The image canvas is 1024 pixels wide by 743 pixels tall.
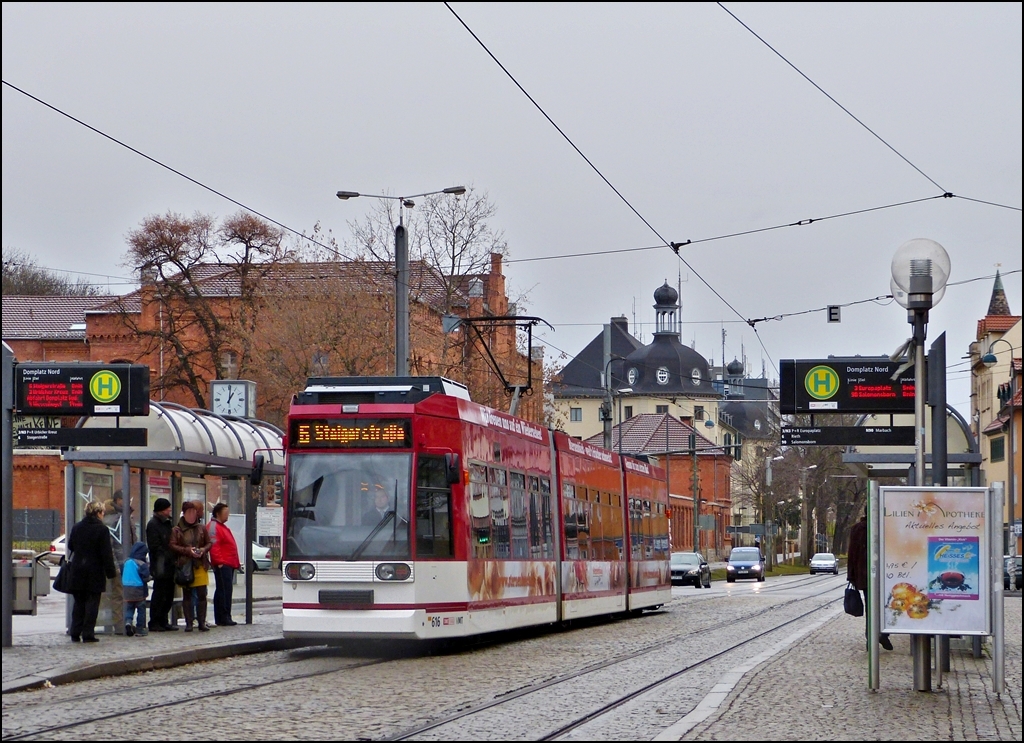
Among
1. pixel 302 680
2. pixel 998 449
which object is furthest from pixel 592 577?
pixel 998 449

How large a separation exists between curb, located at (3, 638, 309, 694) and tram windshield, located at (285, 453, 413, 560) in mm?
1325

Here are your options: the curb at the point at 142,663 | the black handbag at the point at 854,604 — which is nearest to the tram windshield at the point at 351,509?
the curb at the point at 142,663

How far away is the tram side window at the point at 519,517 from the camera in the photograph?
63.8 feet

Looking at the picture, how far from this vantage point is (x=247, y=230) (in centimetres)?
6241

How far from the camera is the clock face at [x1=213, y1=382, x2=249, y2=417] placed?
33312 mm

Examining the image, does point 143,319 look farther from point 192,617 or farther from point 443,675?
point 443,675

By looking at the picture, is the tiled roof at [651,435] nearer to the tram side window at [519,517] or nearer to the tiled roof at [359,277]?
the tiled roof at [359,277]

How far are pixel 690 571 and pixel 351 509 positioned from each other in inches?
1672

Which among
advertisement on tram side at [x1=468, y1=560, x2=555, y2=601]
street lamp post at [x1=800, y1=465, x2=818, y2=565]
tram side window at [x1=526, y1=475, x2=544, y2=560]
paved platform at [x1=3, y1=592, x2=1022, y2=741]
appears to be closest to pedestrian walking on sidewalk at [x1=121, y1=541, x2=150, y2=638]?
paved platform at [x1=3, y1=592, x2=1022, y2=741]

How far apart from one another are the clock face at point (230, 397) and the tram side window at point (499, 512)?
15.0 meters

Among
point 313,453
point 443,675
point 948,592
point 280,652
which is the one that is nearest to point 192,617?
point 280,652

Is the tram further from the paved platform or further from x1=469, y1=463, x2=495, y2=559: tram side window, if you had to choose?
the paved platform

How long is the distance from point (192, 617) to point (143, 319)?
171 ft

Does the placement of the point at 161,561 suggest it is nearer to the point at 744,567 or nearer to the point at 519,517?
the point at 519,517
